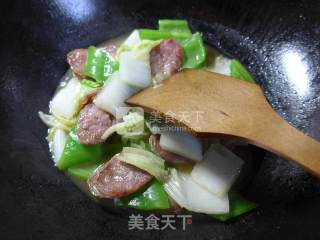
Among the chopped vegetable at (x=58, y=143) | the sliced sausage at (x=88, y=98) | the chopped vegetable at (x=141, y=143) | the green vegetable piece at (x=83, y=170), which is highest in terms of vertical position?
the sliced sausage at (x=88, y=98)

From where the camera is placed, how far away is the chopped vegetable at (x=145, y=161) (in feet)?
6.49

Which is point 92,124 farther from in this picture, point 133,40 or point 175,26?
point 175,26

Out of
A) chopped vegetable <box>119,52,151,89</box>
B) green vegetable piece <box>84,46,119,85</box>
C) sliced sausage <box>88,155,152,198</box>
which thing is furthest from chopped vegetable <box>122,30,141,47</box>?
sliced sausage <box>88,155,152,198</box>

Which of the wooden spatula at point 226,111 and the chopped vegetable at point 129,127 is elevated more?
the wooden spatula at point 226,111

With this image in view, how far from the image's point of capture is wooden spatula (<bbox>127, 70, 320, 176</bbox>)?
171cm

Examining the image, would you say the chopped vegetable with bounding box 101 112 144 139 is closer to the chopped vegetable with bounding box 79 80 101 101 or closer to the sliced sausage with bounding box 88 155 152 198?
the sliced sausage with bounding box 88 155 152 198

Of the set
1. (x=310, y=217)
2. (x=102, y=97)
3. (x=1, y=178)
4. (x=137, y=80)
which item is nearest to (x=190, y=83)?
(x=137, y=80)

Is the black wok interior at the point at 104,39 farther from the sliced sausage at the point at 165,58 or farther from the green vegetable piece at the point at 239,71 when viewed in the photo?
the sliced sausage at the point at 165,58

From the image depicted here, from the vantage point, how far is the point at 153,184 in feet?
6.62

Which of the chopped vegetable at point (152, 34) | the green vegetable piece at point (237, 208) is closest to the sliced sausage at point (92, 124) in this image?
the chopped vegetable at point (152, 34)

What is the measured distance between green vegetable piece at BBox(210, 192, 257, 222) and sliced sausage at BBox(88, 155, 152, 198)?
378mm

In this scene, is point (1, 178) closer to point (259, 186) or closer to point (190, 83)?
point (190, 83)

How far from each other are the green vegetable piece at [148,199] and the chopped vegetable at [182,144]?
20 cm

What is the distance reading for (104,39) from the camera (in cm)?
254
